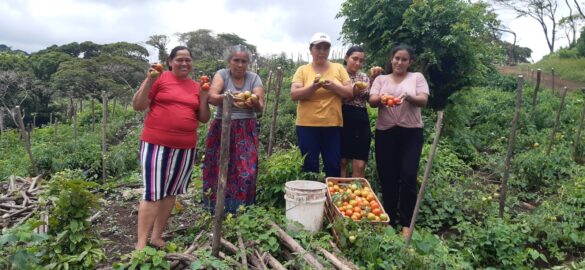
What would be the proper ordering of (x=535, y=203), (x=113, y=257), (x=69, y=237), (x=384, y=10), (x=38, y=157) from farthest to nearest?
(x=38, y=157)
(x=384, y=10)
(x=535, y=203)
(x=113, y=257)
(x=69, y=237)

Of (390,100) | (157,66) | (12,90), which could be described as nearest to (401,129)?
(390,100)

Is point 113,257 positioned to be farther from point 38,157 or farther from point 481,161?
point 481,161

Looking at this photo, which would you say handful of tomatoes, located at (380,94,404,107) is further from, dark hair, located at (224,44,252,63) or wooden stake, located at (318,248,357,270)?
wooden stake, located at (318,248,357,270)

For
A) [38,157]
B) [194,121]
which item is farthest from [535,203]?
[38,157]

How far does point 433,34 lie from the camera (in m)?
6.04

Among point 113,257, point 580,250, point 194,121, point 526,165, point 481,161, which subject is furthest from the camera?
point 481,161

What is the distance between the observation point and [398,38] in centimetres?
618

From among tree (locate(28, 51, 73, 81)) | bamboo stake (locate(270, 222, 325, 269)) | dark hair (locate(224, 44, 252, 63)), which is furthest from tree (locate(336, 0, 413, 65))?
tree (locate(28, 51, 73, 81))

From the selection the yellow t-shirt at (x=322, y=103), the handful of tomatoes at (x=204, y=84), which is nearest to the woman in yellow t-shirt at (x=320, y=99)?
the yellow t-shirt at (x=322, y=103)

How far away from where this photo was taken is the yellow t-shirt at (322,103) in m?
3.72

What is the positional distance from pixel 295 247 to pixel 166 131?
4.14 ft

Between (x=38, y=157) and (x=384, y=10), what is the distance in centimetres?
630

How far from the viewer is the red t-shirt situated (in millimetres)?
3121

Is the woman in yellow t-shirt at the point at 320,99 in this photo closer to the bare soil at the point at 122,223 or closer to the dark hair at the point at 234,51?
the dark hair at the point at 234,51
